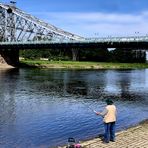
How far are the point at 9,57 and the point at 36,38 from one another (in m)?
13.3

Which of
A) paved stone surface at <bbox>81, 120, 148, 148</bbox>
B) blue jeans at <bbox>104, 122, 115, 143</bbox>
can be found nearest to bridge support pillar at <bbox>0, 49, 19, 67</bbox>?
paved stone surface at <bbox>81, 120, 148, 148</bbox>

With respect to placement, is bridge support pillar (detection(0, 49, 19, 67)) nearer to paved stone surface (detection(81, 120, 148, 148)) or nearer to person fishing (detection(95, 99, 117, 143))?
paved stone surface (detection(81, 120, 148, 148))

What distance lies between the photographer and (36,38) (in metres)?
156

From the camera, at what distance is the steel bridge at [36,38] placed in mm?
100188

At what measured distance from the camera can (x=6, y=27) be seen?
172125 mm

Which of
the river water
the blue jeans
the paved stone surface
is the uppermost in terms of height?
the blue jeans

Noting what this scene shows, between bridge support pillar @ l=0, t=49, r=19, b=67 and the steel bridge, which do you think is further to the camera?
bridge support pillar @ l=0, t=49, r=19, b=67

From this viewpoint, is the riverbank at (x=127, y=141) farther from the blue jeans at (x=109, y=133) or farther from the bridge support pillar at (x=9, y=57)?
the bridge support pillar at (x=9, y=57)

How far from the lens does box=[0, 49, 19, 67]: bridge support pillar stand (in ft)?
478

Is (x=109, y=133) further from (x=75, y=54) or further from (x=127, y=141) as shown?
(x=75, y=54)

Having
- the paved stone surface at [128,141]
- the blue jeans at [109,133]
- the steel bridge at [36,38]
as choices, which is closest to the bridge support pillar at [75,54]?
the steel bridge at [36,38]

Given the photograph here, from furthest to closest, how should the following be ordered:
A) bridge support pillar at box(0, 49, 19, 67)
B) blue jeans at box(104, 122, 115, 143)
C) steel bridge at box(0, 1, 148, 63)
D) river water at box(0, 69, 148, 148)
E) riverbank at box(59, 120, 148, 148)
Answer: bridge support pillar at box(0, 49, 19, 67), steel bridge at box(0, 1, 148, 63), river water at box(0, 69, 148, 148), blue jeans at box(104, 122, 115, 143), riverbank at box(59, 120, 148, 148)

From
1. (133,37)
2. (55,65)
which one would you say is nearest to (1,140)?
(133,37)

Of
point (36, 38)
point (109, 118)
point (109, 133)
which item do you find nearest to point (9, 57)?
point (36, 38)
